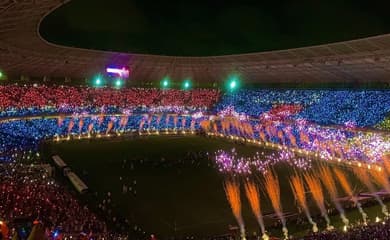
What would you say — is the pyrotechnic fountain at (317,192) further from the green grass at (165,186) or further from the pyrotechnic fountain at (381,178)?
the pyrotechnic fountain at (381,178)

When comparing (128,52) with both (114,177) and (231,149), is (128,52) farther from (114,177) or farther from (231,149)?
(114,177)

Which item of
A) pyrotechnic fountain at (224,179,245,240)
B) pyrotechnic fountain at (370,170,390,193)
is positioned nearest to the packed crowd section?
pyrotechnic fountain at (370,170,390,193)

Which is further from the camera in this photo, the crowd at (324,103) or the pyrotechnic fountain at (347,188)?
the crowd at (324,103)

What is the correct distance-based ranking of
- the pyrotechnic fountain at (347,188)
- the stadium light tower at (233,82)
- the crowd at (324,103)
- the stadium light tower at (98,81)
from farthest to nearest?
1. the stadium light tower at (233,82)
2. the stadium light tower at (98,81)
3. the crowd at (324,103)
4. the pyrotechnic fountain at (347,188)

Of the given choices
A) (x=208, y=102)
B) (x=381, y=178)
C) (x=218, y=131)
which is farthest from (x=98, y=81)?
(x=381, y=178)

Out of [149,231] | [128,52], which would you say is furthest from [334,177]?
[128,52]

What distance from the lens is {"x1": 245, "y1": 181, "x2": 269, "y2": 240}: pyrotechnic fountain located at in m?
22.1

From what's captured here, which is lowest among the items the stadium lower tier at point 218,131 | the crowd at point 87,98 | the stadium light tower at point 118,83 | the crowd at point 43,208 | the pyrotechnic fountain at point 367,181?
the crowd at point 43,208

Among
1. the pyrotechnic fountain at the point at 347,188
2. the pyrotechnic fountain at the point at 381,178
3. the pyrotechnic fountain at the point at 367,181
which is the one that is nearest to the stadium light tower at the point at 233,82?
the pyrotechnic fountain at the point at 367,181

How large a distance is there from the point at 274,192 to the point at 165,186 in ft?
25.1

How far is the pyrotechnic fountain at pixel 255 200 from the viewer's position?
2210 centimetres

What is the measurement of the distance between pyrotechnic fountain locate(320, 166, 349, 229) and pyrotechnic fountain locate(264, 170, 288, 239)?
3.20 meters

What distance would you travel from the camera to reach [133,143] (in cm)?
5175

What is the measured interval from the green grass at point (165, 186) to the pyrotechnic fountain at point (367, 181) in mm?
615
